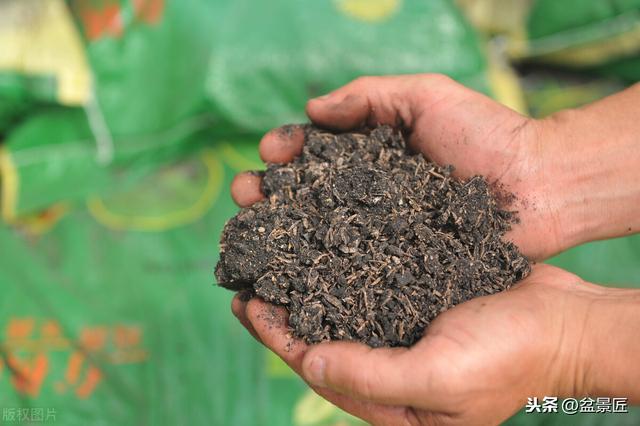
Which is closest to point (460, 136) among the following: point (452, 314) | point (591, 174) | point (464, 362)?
point (591, 174)

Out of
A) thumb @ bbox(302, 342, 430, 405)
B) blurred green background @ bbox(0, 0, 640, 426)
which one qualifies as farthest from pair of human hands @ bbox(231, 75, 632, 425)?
blurred green background @ bbox(0, 0, 640, 426)

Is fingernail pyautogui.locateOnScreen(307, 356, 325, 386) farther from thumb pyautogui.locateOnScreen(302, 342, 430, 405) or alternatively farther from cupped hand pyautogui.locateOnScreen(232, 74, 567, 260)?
cupped hand pyautogui.locateOnScreen(232, 74, 567, 260)

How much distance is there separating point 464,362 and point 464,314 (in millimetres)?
120

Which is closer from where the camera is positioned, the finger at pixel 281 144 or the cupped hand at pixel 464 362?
the cupped hand at pixel 464 362

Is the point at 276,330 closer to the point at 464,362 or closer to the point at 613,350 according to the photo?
the point at 464,362

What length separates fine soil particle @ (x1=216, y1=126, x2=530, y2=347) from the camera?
1291mm

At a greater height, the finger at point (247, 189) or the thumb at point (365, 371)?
the finger at point (247, 189)

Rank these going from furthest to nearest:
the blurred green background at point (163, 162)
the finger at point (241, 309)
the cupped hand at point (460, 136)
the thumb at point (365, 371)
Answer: the blurred green background at point (163, 162) → the cupped hand at point (460, 136) → the finger at point (241, 309) → the thumb at point (365, 371)

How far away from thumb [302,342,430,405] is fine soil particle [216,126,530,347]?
0.34ft

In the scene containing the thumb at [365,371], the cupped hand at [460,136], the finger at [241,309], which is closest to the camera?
the thumb at [365,371]

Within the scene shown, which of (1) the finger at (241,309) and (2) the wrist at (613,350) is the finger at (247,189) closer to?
(1) the finger at (241,309)

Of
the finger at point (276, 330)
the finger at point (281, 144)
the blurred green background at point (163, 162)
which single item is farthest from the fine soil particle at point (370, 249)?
the blurred green background at point (163, 162)

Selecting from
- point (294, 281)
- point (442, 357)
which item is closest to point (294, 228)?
point (294, 281)

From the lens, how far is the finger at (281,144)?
1637 mm
